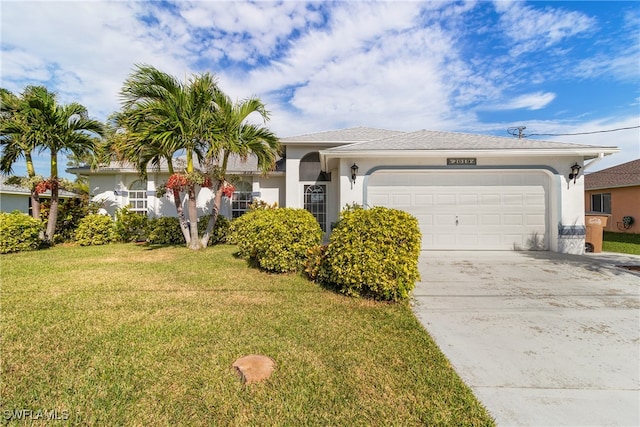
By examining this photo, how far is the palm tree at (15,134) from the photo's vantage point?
9250 mm

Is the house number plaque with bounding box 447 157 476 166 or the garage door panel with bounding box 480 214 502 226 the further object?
the garage door panel with bounding box 480 214 502 226

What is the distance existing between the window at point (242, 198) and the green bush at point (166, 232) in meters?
2.92

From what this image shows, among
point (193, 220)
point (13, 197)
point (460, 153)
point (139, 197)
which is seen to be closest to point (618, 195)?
point (460, 153)

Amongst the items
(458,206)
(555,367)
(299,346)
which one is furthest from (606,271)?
(299,346)

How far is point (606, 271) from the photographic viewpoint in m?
6.27

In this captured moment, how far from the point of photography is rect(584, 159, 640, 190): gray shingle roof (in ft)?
49.6

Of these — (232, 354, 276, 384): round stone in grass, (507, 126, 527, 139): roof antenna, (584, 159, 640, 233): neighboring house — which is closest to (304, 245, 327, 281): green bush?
(232, 354, 276, 384): round stone in grass

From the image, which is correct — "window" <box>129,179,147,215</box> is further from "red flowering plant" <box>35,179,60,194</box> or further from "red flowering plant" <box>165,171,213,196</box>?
"red flowering plant" <box>165,171,213,196</box>

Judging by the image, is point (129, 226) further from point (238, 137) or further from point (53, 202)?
point (238, 137)

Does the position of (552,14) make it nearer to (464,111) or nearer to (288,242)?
(464,111)

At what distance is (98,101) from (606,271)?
17.0m

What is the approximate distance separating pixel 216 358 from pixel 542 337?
3795 mm

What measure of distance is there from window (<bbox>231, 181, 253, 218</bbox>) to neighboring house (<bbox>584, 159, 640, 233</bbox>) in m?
20.2

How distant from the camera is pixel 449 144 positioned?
8.80 meters
